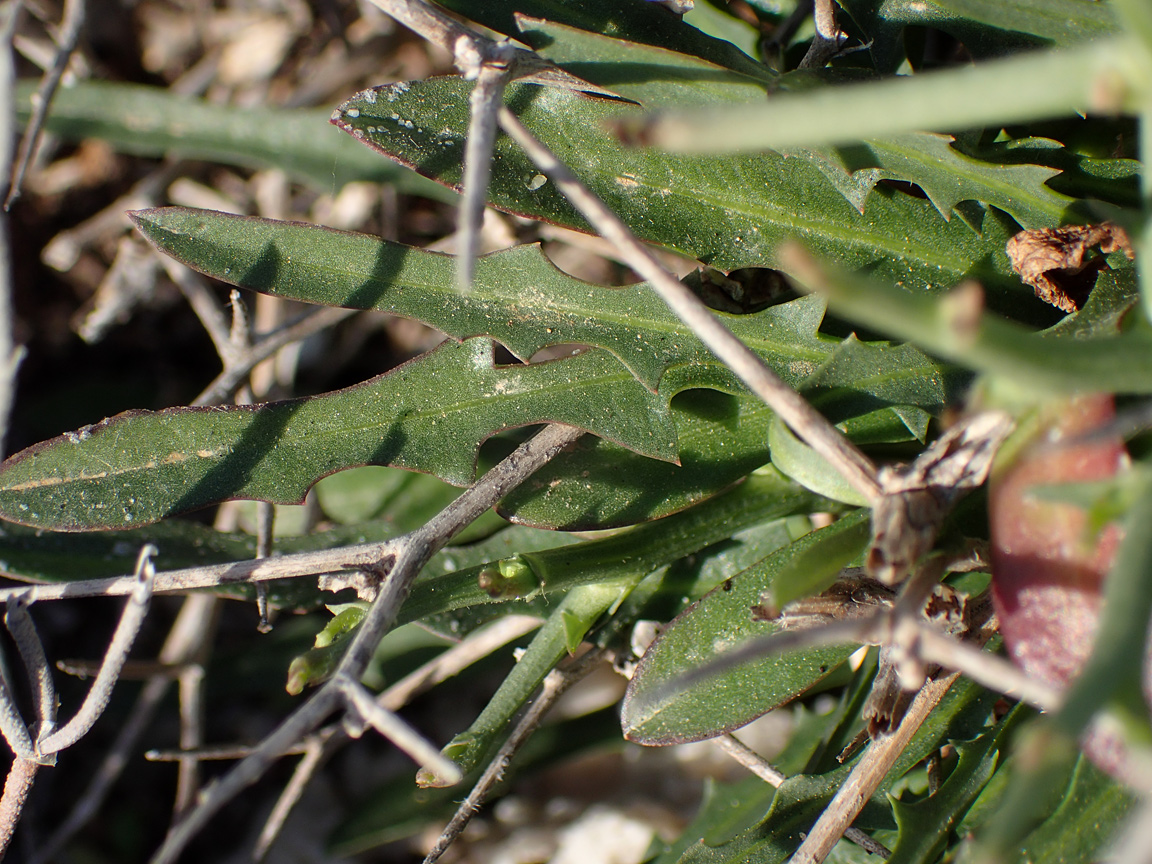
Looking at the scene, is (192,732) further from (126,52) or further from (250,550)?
(126,52)

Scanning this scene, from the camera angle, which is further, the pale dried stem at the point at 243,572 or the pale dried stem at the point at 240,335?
the pale dried stem at the point at 240,335

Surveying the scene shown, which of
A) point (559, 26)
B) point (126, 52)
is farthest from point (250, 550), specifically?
point (126, 52)

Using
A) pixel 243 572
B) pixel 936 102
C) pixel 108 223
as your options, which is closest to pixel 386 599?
pixel 243 572

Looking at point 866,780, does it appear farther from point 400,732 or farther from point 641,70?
point 641,70

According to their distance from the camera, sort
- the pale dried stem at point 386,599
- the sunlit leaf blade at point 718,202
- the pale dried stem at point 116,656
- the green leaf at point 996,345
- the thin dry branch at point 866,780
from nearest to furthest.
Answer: the green leaf at point 996,345, the pale dried stem at point 386,599, the pale dried stem at point 116,656, the thin dry branch at point 866,780, the sunlit leaf blade at point 718,202

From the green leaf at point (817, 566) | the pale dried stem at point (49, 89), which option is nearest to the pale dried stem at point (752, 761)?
the green leaf at point (817, 566)

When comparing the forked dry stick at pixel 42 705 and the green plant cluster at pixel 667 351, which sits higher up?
the green plant cluster at pixel 667 351

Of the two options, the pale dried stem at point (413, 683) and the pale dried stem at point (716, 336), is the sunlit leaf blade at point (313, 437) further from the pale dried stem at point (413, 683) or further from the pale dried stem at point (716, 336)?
the pale dried stem at point (413, 683)
